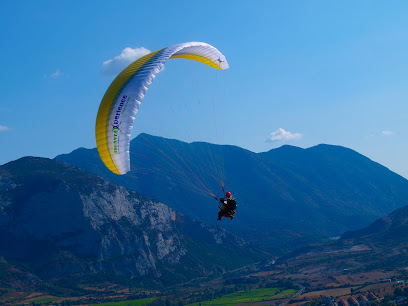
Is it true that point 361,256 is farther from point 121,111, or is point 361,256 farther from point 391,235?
point 121,111

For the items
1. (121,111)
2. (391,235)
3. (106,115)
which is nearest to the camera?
(121,111)

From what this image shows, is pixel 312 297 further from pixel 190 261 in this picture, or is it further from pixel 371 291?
pixel 190 261

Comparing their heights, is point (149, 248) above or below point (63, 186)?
below

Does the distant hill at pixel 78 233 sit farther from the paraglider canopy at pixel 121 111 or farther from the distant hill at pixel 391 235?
the paraglider canopy at pixel 121 111

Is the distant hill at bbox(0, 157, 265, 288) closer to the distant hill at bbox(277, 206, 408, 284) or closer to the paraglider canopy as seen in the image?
the distant hill at bbox(277, 206, 408, 284)

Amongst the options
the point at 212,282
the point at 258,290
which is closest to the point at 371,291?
the point at 258,290

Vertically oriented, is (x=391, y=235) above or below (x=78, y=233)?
below

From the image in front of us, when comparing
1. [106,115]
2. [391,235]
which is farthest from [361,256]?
[106,115]

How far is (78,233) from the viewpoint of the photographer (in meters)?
161

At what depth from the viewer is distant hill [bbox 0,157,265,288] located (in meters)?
152

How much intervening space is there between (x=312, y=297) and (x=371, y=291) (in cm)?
1321

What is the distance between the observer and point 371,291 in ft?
341

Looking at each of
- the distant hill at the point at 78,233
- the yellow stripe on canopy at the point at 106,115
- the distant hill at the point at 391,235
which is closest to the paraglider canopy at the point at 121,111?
the yellow stripe on canopy at the point at 106,115

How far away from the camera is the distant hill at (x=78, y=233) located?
152 metres
